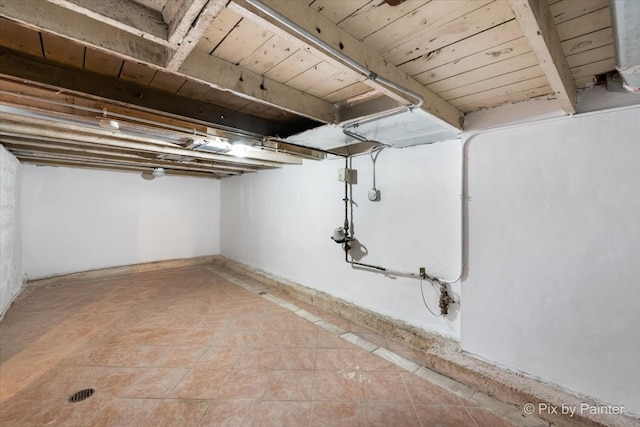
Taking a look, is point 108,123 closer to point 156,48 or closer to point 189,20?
point 156,48

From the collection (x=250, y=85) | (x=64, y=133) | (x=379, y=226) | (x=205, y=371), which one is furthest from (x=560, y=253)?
(x=64, y=133)

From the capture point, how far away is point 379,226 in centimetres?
298

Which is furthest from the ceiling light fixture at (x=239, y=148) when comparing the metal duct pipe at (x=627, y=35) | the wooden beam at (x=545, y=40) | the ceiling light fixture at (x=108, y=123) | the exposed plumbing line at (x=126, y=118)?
the metal duct pipe at (x=627, y=35)

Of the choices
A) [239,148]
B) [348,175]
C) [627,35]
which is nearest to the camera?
[627,35]

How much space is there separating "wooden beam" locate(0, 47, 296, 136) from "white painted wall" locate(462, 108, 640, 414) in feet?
6.78

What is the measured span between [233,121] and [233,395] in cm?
216

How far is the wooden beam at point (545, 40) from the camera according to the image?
2.96 feet

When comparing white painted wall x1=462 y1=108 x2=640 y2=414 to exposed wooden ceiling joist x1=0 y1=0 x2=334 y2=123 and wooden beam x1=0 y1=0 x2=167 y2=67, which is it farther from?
wooden beam x1=0 y1=0 x2=167 y2=67

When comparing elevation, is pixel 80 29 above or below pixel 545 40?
above

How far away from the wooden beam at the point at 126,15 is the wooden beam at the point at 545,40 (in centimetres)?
132

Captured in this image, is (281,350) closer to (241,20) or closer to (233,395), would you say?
(233,395)

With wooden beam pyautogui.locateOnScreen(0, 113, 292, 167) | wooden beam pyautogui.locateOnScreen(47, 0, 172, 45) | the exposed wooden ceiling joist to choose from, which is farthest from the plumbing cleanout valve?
wooden beam pyautogui.locateOnScreen(47, 0, 172, 45)

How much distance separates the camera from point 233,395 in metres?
1.94

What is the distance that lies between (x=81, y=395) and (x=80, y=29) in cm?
236
